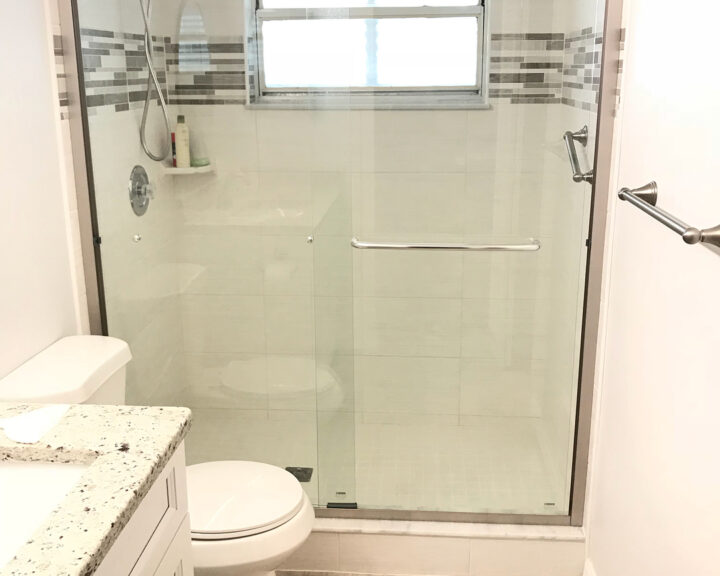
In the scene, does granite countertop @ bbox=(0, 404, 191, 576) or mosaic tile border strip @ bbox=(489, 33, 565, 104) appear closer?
granite countertop @ bbox=(0, 404, 191, 576)

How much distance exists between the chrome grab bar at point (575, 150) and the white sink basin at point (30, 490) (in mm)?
1612

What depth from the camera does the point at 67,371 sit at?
2055 millimetres

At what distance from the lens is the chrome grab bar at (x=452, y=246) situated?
2.60m

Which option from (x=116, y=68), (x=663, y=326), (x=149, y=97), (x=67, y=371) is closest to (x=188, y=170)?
(x=149, y=97)

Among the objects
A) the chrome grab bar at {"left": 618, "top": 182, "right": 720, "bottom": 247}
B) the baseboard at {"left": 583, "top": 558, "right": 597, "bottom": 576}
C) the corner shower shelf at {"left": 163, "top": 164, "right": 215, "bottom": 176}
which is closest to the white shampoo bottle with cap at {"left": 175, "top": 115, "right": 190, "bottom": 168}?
the corner shower shelf at {"left": 163, "top": 164, "right": 215, "bottom": 176}

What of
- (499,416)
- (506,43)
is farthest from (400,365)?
(506,43)

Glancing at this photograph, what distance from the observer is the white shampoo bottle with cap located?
106 inches

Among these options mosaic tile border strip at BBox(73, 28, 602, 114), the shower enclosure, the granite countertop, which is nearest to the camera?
the granite countertop

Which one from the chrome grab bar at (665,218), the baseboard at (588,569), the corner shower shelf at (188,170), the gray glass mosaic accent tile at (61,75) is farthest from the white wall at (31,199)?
the baseboard at (588,569)

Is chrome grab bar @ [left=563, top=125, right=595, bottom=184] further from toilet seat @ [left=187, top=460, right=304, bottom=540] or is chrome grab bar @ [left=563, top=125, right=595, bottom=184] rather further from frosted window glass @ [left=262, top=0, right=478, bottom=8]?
toilet seat @ [left=187, top=460, right=304, bottom=540]

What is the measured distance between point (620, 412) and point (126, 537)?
1.35m

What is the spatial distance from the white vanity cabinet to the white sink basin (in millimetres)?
133

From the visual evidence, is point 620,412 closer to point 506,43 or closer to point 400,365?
point 400,365

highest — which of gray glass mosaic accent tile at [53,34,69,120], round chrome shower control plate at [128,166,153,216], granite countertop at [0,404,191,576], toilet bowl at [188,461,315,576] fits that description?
gray glass mosaic accent tile at [53,34,69,120]
